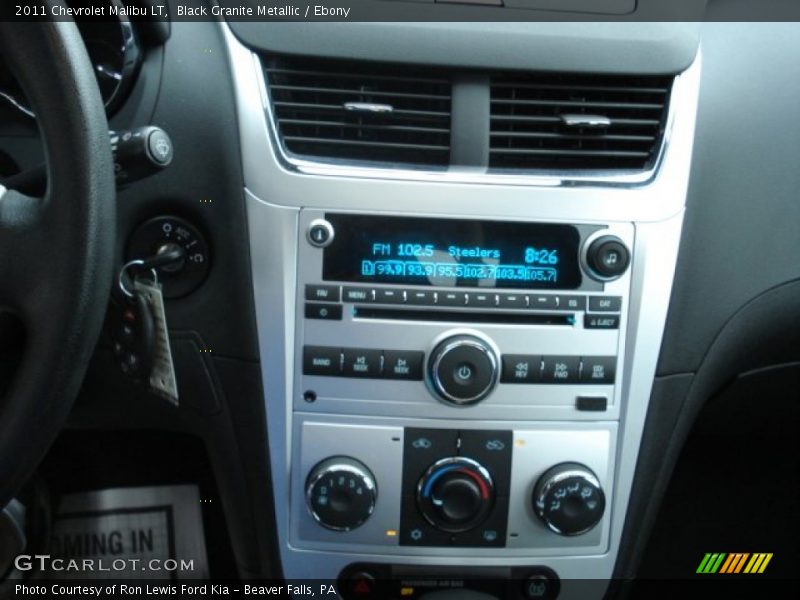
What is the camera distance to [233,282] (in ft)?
3.77

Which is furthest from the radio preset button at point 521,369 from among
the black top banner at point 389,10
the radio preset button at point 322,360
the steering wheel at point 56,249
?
the steering wheel at point 56,249

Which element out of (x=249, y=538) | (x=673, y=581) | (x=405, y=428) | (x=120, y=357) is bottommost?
(x=673, y=581)

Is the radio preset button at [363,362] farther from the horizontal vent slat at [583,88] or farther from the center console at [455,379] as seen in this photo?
the horizontal vent slat at [583,88]

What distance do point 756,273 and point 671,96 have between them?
28 centimetres

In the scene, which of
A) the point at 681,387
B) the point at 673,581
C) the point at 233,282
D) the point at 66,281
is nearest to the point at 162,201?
the point at 233,282

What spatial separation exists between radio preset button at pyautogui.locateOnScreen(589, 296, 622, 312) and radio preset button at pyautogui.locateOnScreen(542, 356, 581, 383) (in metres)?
0.07

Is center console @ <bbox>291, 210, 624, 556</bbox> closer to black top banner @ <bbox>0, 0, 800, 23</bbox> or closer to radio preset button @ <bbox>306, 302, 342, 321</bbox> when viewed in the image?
radio preset button @ <bbox>306, 302, 342, 321</bbox>

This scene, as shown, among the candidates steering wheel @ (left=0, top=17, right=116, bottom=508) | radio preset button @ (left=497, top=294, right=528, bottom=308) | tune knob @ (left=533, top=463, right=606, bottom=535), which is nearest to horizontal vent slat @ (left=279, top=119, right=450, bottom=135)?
radio preset button @ (left=497, top=294, right=528, bottom=308)

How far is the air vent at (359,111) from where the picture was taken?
1102 millimetres

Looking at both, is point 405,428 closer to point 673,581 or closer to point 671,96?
point 671,96

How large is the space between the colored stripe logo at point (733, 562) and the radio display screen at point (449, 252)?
2.63ft

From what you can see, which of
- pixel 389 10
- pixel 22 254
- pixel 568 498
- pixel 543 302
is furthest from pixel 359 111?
pixel 568 498

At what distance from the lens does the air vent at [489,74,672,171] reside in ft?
3.68

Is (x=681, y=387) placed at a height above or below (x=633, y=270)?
below
